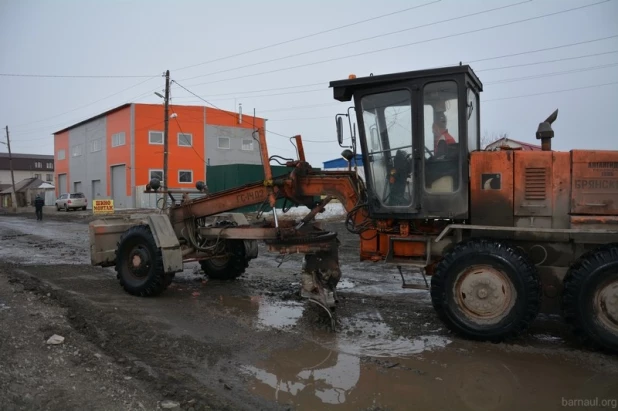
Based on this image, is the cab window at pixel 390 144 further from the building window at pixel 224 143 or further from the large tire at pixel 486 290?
the building window at pixel 224 143

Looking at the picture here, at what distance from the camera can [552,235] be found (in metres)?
5.42

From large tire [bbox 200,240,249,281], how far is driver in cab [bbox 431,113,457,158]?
4.30m

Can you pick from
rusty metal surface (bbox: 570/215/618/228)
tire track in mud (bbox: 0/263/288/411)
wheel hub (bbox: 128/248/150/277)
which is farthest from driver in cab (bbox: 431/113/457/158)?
wheel hub (bbox: 128/248/150/277)

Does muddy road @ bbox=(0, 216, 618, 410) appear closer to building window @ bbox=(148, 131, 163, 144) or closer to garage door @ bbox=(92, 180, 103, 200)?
building window @ bbox=(148, 131, 163, 144)

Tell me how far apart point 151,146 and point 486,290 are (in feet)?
114

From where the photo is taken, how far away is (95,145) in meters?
42.0

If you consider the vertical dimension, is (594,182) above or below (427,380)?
above

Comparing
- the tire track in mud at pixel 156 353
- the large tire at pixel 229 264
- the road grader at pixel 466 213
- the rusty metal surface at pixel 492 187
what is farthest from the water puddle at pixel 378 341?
the large tire at pixel 229 264

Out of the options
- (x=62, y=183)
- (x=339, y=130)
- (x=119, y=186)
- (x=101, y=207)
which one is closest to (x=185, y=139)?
(x=119, y=186)

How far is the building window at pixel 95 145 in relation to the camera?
41.2 metres

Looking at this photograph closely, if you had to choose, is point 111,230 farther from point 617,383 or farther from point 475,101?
point 617,383

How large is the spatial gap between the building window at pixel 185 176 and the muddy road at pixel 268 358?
3041cm

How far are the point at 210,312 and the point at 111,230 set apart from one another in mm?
2690

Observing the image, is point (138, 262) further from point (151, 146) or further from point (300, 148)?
point (151, 146)
